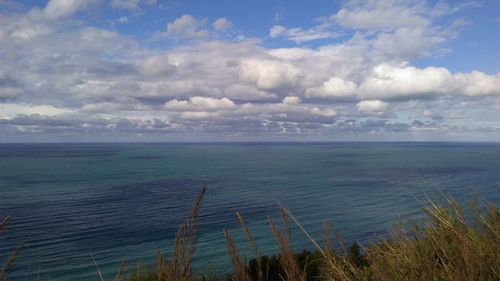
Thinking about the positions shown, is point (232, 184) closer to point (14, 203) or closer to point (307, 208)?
point (307, 208)

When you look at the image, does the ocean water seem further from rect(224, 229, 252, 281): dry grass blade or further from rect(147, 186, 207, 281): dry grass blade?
rect(147, 186, 207, 281): dry grass blade

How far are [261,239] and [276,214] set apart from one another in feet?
41.0

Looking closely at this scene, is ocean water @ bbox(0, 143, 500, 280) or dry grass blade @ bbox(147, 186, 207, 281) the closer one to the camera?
dry grass blade @ bbox(147, 186, 207, 281)

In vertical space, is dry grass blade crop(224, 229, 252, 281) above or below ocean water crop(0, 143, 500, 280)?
above

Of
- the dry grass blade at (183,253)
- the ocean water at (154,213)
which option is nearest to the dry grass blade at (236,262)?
the dry grass blade at (183,253)

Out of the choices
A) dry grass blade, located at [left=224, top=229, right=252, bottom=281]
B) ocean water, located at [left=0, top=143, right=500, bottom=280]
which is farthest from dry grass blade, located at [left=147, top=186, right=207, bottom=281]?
ocean water, located at [left=0, top=143, right=500, bottom=280]

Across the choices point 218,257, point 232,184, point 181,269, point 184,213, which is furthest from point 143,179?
point 181,269

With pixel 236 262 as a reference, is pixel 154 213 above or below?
below

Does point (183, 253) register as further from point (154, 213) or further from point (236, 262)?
point (154, 213)

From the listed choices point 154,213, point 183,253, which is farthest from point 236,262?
point 154,213

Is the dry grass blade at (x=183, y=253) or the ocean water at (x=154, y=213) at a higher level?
the dry grass blade at (x=183, y=253)

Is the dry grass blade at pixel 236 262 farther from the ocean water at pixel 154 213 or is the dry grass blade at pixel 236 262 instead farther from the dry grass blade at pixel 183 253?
the ocean water at pixel 154 213

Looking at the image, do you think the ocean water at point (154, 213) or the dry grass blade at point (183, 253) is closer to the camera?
the dry grass blade at point (183, 253)

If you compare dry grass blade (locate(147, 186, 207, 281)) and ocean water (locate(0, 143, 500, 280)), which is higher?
dry grass blade (locate(147, 186, 207, 281))
